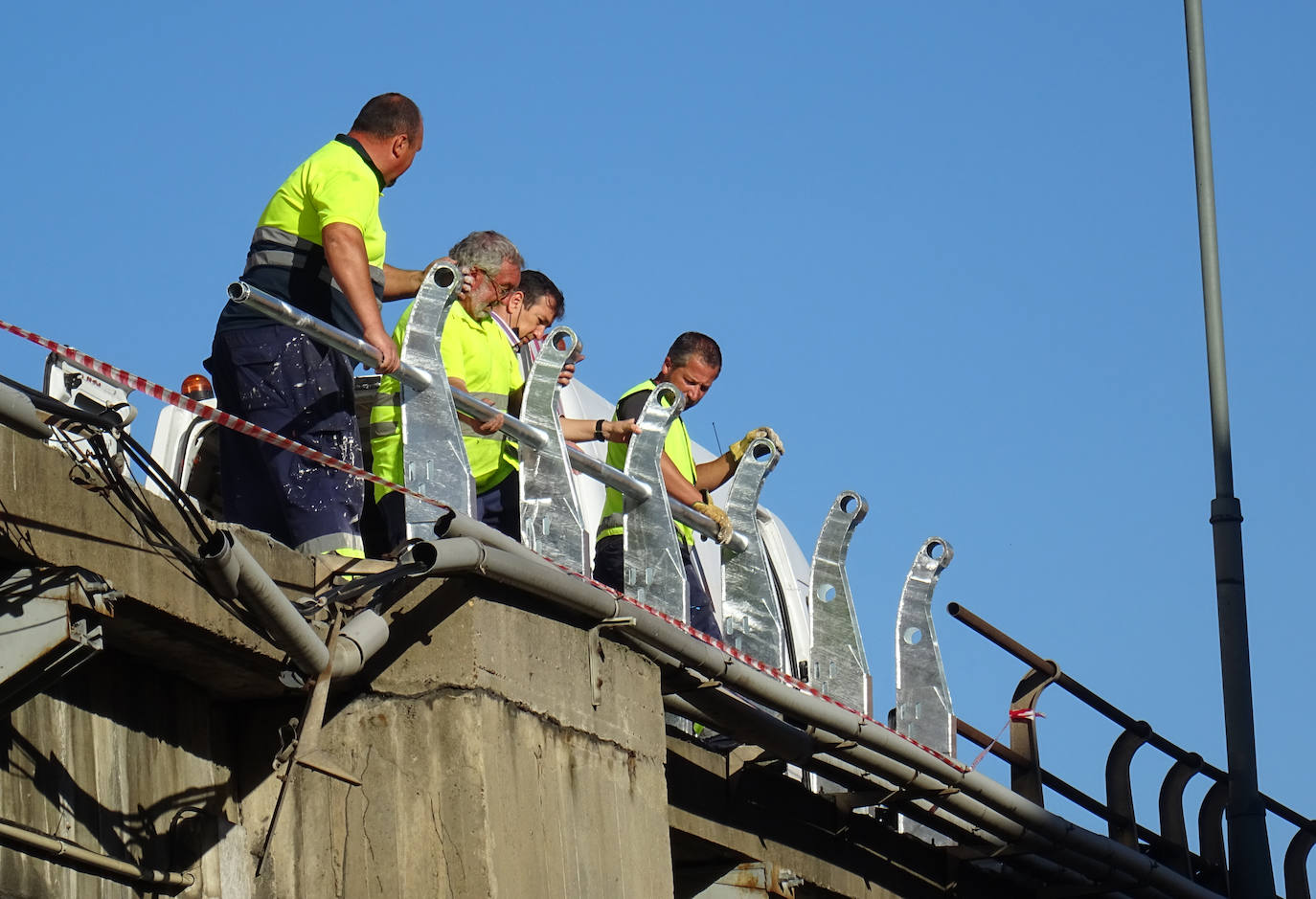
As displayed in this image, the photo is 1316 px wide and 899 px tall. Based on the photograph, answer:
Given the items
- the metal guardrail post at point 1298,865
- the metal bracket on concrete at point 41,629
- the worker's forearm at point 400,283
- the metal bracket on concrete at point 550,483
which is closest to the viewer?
the metal bracket on concrete at point 41,629

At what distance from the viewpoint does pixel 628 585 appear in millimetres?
7844

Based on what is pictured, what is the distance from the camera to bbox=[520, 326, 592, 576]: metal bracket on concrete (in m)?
7.27

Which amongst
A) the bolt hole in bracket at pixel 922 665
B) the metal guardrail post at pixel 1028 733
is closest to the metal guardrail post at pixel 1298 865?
the metal guardrail post at pixel 1028 733

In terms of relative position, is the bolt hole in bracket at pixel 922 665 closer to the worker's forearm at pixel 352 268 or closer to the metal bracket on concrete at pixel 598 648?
the metal bracket on concrete at pixel 598 648

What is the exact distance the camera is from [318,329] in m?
6.20

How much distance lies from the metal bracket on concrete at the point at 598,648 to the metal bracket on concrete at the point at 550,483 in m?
0.36

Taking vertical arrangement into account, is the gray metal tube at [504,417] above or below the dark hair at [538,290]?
below

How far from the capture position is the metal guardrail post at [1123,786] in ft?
35.5

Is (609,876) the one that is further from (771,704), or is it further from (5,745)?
(5,745)

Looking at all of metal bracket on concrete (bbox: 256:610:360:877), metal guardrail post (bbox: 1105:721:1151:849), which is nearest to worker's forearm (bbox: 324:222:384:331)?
metal bracket on concrete (bbox: 256:610:360:877)

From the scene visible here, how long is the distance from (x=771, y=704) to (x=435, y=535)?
5.79 feet

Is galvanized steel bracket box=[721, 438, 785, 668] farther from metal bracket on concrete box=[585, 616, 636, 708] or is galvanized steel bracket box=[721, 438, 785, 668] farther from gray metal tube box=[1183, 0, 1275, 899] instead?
gray metal tube box=[1183, 0, 1275, 899]

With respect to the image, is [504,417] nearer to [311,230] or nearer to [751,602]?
[311,230]

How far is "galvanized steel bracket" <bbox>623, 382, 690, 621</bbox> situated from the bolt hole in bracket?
195cm
